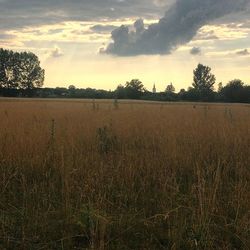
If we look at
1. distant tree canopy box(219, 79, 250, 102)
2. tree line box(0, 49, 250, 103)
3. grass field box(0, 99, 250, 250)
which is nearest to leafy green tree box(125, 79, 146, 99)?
tree line box(0, 49, 250, 103)

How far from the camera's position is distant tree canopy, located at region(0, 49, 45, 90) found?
3425 inches

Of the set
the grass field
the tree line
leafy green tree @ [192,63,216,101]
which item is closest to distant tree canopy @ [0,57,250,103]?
the tree line

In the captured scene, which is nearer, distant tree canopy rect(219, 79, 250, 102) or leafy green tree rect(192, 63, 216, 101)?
distant tree canopy rect(219, 79, 250, 102)

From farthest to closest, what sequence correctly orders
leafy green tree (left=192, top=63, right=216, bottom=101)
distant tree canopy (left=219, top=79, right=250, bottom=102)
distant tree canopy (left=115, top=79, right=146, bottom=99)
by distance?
leafy green tree (left=192, top=63, right=216, bottom=101) < distant tree canopy (left=115, top=79, right=146, bottom=99) < distant tree canopy (left=219, top=79, right=250, bottom=102)

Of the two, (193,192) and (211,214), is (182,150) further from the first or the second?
(211,214)

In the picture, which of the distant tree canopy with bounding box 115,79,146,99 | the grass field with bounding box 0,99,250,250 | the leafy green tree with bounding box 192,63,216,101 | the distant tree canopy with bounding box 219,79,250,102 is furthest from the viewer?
the leafy green tree with bounding box 192,63,216,101

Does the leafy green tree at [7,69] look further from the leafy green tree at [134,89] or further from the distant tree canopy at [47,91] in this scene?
the leafy green tree at [134,89]

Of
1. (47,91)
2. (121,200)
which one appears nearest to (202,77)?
(47,91)

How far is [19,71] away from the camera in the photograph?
89.4m

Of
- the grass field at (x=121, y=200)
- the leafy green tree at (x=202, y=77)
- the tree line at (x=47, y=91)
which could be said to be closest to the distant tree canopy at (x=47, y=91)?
the tree line at (x=47, y=91)

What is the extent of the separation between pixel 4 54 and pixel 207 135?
87.7 m

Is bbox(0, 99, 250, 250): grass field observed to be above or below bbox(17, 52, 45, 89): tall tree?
below

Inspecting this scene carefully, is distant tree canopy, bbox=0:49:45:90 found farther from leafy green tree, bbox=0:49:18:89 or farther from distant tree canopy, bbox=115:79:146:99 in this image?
distant tree canopy, bbox=115:79:146:99

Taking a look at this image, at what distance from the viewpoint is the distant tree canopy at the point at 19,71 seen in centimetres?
8700
